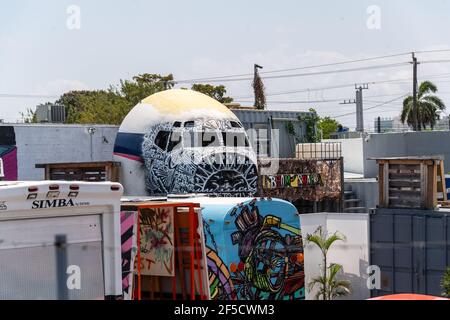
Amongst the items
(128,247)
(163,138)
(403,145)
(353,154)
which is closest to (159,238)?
(128,247)

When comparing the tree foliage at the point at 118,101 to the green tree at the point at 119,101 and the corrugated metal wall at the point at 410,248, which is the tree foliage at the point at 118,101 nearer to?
the green tree at the point at 119,101

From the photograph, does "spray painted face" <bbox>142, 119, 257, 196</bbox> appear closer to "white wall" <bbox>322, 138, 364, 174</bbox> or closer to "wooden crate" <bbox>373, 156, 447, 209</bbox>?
"wooden crate" <bbox>373, 156, 447, 209</bbox>

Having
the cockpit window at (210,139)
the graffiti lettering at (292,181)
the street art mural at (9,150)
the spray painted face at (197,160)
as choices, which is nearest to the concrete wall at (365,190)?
the graffiti lettering at (292,181)

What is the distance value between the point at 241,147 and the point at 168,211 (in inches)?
414

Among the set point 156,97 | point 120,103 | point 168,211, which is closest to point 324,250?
point 156,97

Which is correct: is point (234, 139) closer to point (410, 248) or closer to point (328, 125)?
point (410, 248)

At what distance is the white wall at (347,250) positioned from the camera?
68.7ft

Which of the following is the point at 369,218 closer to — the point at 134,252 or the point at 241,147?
the point at 241,147

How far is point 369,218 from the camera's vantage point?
20.1 metres

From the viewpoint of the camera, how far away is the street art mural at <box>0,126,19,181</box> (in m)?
26.3

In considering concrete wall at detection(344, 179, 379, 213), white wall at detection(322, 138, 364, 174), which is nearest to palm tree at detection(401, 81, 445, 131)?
white wall at detection(322, 138, 364, 174)

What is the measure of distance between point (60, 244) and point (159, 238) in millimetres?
3050

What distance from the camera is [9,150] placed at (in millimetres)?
26469
